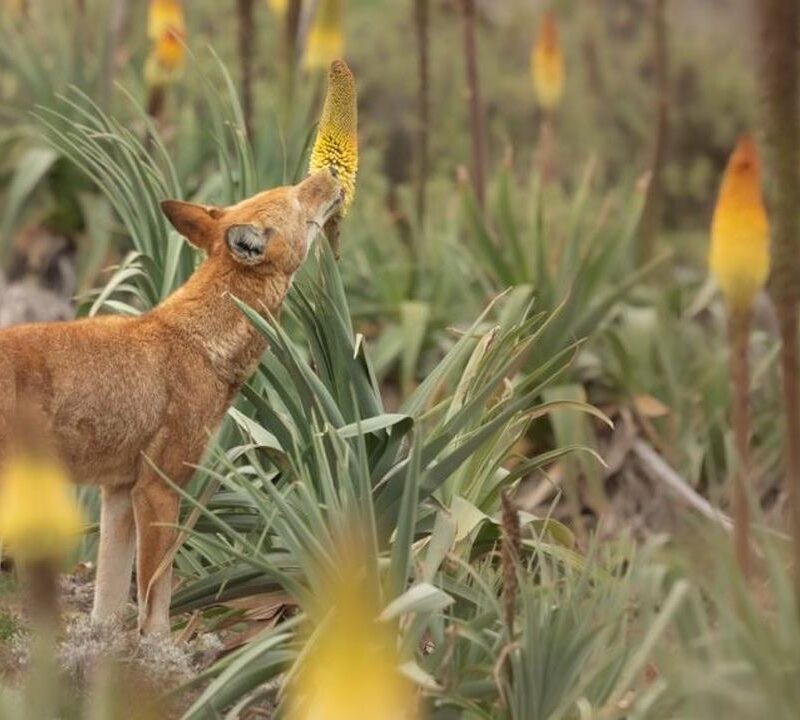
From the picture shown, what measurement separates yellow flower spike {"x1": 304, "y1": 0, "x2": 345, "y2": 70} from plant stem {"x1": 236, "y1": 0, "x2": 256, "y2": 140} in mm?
417

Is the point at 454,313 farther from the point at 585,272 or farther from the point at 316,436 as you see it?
the point at 316,436

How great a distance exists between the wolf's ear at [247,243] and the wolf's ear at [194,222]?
150 millimetres

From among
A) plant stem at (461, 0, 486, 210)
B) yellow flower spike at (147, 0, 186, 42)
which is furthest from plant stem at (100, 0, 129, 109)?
plant stem at (461, 0, 486, 210)

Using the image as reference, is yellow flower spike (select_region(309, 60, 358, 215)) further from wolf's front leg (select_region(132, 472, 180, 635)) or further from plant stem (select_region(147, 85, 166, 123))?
plant stem (select_region(147, 85, 166, 123))

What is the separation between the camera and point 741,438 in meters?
5.26

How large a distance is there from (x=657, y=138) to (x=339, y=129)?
5992mm

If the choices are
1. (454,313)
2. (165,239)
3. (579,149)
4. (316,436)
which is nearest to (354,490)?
(316,436)

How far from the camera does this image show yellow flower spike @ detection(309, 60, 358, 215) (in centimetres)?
664

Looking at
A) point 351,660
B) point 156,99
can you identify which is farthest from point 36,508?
point 156,99

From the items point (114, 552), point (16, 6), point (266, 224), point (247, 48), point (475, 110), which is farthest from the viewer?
point (16, 6)

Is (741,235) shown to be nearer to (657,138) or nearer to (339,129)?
(339,129)

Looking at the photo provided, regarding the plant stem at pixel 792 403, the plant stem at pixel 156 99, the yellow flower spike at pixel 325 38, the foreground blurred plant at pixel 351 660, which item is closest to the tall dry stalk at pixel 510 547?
the foreground blurred plant at pixel 351 660

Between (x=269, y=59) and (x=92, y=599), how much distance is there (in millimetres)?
12697

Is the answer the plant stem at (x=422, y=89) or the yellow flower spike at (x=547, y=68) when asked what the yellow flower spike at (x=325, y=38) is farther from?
the yellow flower spike at (x=547, y=68)
